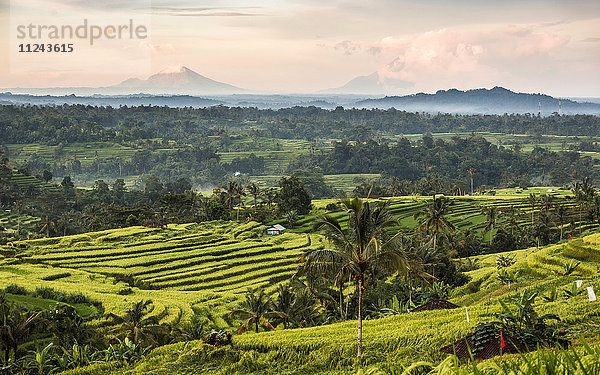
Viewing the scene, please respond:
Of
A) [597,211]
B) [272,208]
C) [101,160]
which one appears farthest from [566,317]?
[101,160]

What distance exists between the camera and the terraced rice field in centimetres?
2992

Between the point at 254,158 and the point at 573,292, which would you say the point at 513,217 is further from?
the point at 254,158

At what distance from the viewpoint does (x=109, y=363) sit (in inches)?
461

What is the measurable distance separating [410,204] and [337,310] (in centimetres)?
4133

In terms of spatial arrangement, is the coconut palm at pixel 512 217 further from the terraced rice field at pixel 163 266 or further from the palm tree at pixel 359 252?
the palm tree at pixel 359 252

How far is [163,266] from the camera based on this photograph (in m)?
38.0

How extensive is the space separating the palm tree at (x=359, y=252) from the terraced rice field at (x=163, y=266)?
16.1 meters

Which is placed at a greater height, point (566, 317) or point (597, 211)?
point (566, 317)

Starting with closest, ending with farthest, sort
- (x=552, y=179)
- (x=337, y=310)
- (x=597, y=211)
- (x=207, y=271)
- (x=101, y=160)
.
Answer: (x=337, y=310) → (x=207, y=271) → (x=597, y=211) → (x=552, y=179) → (x=101, y=160)

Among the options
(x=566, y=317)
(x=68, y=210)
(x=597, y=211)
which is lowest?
(x=68, y=210)

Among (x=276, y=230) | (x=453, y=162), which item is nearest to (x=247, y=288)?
(x=276, y=230)

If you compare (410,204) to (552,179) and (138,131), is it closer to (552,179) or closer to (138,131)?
(552,179)

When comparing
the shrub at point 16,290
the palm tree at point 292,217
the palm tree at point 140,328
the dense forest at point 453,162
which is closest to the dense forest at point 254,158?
the dense forest at point 453,162

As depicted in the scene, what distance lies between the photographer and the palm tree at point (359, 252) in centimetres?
1020
